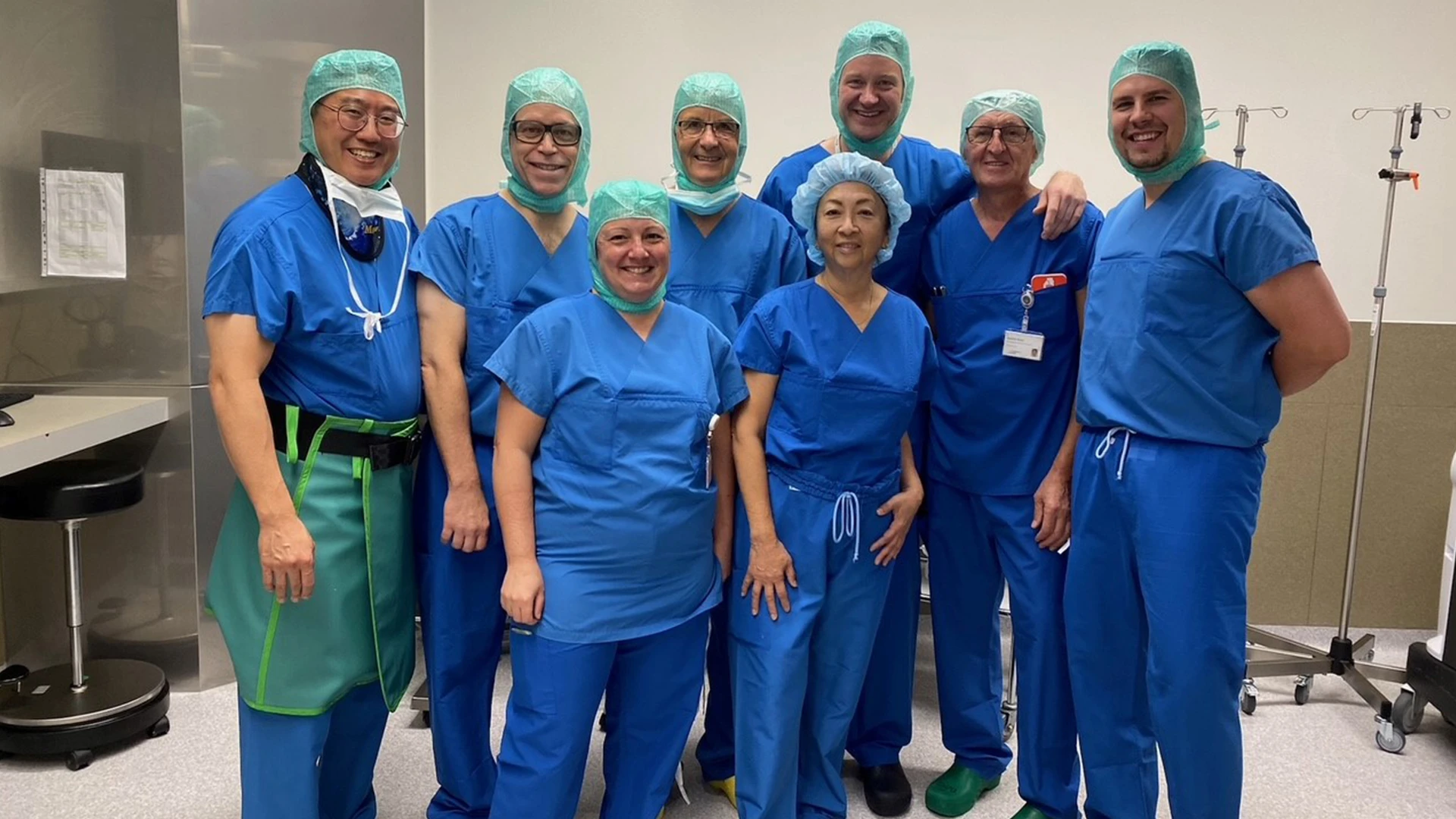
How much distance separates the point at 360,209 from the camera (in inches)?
69.4

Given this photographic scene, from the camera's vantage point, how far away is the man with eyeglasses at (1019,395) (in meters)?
2.07

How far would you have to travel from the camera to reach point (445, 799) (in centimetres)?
209

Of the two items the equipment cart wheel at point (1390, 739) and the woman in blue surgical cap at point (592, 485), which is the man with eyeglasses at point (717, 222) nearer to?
Result: the woman in blue surgical cap at point (592, 485)

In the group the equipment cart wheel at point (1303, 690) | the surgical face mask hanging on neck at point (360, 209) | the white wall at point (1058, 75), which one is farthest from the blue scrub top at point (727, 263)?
the equipment cart wheel at point (1303, 690)

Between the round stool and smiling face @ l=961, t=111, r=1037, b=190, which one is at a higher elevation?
smiling face @ l=961, t=111, r=1037, b=190

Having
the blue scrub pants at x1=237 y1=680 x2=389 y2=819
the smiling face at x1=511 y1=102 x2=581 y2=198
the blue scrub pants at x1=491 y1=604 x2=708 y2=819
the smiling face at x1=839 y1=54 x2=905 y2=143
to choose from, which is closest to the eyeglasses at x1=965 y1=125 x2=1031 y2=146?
the smiling face at x1=839 y1=54 x2=905 y2=143

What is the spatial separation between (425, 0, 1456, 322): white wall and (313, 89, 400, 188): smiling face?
1.82 metres

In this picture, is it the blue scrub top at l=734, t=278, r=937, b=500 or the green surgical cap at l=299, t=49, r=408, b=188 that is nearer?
the green surgical cap at l=299, t=49, r=408, b=188

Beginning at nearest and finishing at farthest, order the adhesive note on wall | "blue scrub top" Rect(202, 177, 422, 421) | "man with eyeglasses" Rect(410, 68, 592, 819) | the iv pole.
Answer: "blue scrub top" Rect(202, 177, 422, 421), "man with eyeglasses" Rect(410, 68, 592, 819), the adhesive note on wall, the iv pole

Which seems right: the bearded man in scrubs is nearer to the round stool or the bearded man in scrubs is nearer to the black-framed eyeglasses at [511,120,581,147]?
the black-framed eyeglasses at [511,120,581,147]

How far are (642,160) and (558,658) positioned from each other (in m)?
2.25

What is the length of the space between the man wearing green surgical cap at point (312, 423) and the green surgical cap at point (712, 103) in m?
0.60

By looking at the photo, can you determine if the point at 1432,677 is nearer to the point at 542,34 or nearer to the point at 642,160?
the point at 642,160

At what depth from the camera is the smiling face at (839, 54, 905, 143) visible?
7.38 ft
